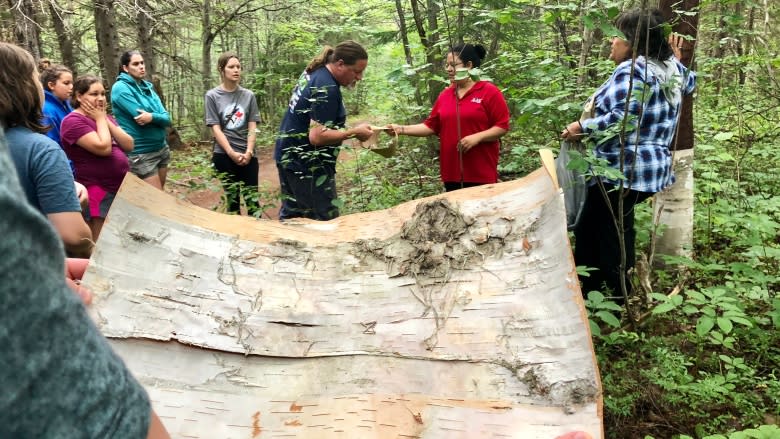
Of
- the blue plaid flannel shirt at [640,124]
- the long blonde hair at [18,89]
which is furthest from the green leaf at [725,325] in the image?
the long blonde hair at [18,89]

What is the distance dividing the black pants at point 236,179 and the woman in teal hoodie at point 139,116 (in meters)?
0.55

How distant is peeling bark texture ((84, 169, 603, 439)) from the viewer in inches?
70.6

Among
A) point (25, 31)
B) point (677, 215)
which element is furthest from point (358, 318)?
point (25, 31)

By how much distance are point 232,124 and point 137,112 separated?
0.84 m

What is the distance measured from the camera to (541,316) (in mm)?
1976

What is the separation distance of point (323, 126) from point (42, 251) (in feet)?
11.2

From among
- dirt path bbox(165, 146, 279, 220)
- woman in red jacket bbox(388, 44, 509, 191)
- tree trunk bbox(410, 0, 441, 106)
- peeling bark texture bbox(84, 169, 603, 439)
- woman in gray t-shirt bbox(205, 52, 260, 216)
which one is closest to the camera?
peeling bark texture bbox(84, 169, 603, 439)

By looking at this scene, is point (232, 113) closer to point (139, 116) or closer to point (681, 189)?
point (139, 116)

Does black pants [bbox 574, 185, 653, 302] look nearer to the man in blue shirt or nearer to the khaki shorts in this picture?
the man in blue shirt

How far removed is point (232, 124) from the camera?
4.91 meters

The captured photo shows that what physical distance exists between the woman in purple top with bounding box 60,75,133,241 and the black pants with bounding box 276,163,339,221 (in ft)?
4.16

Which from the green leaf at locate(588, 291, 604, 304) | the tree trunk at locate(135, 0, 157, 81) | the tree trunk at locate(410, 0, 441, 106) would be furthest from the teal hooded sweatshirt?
the tree trunk at locate(135, 0, 157, 81)

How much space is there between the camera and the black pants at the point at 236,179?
442 cm

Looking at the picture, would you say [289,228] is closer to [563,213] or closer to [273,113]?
[563,213]
